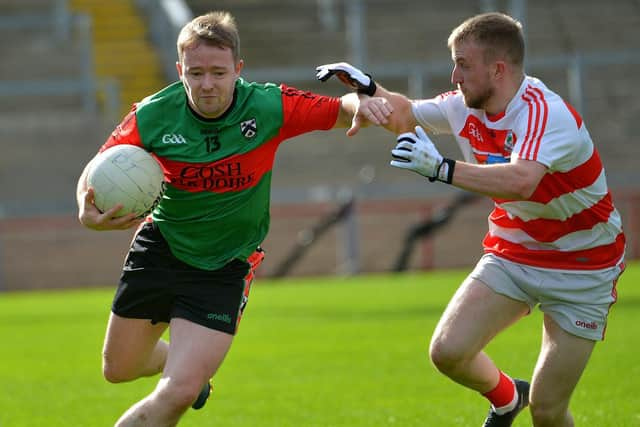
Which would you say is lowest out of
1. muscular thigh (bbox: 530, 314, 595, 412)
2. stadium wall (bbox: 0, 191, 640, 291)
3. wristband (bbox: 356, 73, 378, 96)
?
stadium wall (bbox: 0, 191, 640, 291)

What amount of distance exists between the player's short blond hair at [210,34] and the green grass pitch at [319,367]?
2.59 meters

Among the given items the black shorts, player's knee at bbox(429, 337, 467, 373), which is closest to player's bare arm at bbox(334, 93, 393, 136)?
the black shorts

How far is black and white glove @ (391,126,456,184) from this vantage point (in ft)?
17.5

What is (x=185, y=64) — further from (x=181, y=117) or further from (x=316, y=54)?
(x=316, y=54)

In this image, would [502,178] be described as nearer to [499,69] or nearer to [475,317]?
[499,69]

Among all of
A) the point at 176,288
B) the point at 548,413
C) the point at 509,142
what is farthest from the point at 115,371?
the point at 509,142

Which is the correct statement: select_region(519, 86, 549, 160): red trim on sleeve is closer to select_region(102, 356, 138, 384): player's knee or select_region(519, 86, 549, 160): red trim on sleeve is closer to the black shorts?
the black shorts

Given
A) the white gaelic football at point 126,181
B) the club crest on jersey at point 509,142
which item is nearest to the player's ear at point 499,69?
the club crest on jersey at point 509,142

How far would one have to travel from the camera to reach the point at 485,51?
5707mm

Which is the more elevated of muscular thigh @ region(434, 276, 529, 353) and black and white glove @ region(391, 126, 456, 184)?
black and white glove @ region(391, 126, 456, 184)

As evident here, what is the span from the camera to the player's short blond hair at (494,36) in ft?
18.7

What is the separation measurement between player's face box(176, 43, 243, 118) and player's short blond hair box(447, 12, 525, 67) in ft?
3.63

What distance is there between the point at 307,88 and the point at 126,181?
1826cm

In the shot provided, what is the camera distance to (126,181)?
565 cm
